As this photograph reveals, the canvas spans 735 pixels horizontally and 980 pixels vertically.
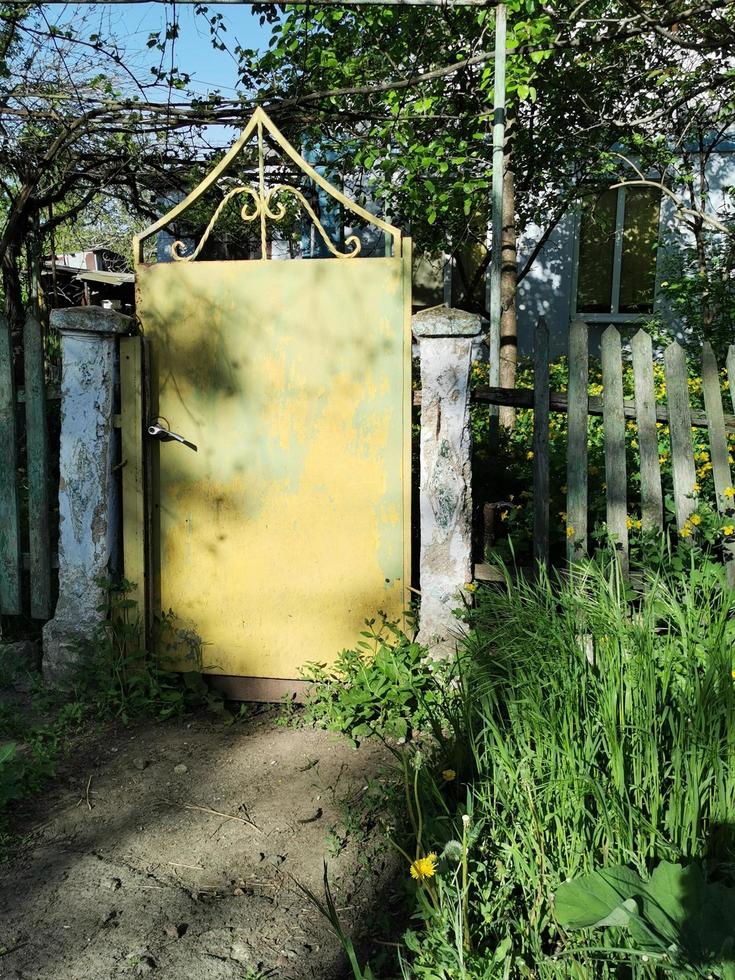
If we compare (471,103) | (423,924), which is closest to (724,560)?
(423,924)

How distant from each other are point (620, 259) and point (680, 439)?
8893 mm

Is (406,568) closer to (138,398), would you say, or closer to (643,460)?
(643,460)

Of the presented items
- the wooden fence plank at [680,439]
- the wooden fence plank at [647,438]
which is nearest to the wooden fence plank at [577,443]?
the wooden fence plank at [647,438]

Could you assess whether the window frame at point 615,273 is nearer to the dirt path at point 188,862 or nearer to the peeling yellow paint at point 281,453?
the peeling yellow paint at point 281,453

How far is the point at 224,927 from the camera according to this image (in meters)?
2.52

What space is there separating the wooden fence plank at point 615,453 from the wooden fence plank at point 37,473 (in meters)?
2.60

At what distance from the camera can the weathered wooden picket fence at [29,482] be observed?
4211 mm

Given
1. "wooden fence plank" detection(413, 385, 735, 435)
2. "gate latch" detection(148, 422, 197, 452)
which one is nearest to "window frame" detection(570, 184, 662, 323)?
"wooden fence plank" detection(413, 385, 735, 435)

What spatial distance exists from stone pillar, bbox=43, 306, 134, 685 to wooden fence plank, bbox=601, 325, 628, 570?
215cm

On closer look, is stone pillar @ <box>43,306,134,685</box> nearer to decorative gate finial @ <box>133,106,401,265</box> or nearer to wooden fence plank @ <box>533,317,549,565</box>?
decorative gate finial @ <box>133,106,401,265</box>

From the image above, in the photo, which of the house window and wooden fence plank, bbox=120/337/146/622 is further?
the house window

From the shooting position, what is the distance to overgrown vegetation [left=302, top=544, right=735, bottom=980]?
2102 millimetres

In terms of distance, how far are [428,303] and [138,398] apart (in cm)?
936

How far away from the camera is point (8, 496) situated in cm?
434
